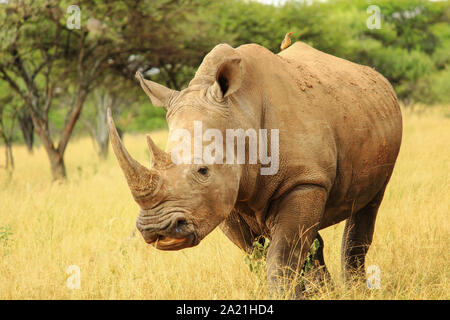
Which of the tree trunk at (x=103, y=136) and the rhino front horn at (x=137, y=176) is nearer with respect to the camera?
the rhino front horn at (x=137, y=176)

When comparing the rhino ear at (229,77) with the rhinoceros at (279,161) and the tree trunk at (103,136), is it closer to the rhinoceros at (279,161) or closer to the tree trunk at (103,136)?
the rhinoceros at (279,161)

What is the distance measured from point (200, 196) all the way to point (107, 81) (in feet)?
42.0

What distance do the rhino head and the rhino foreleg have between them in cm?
46

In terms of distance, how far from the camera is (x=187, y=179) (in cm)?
314

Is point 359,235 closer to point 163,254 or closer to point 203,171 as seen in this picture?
point 163,254

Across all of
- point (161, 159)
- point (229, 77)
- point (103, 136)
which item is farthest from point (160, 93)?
point (103, 136)

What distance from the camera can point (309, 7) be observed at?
52.2 ft

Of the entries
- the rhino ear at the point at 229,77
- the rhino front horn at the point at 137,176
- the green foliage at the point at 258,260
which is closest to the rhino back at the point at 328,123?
the rhino ear at the point at 229,77

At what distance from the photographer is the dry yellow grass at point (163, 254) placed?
13.0 feet

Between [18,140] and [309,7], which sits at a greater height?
[309,7]

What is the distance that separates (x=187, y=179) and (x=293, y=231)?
0.83 meters
